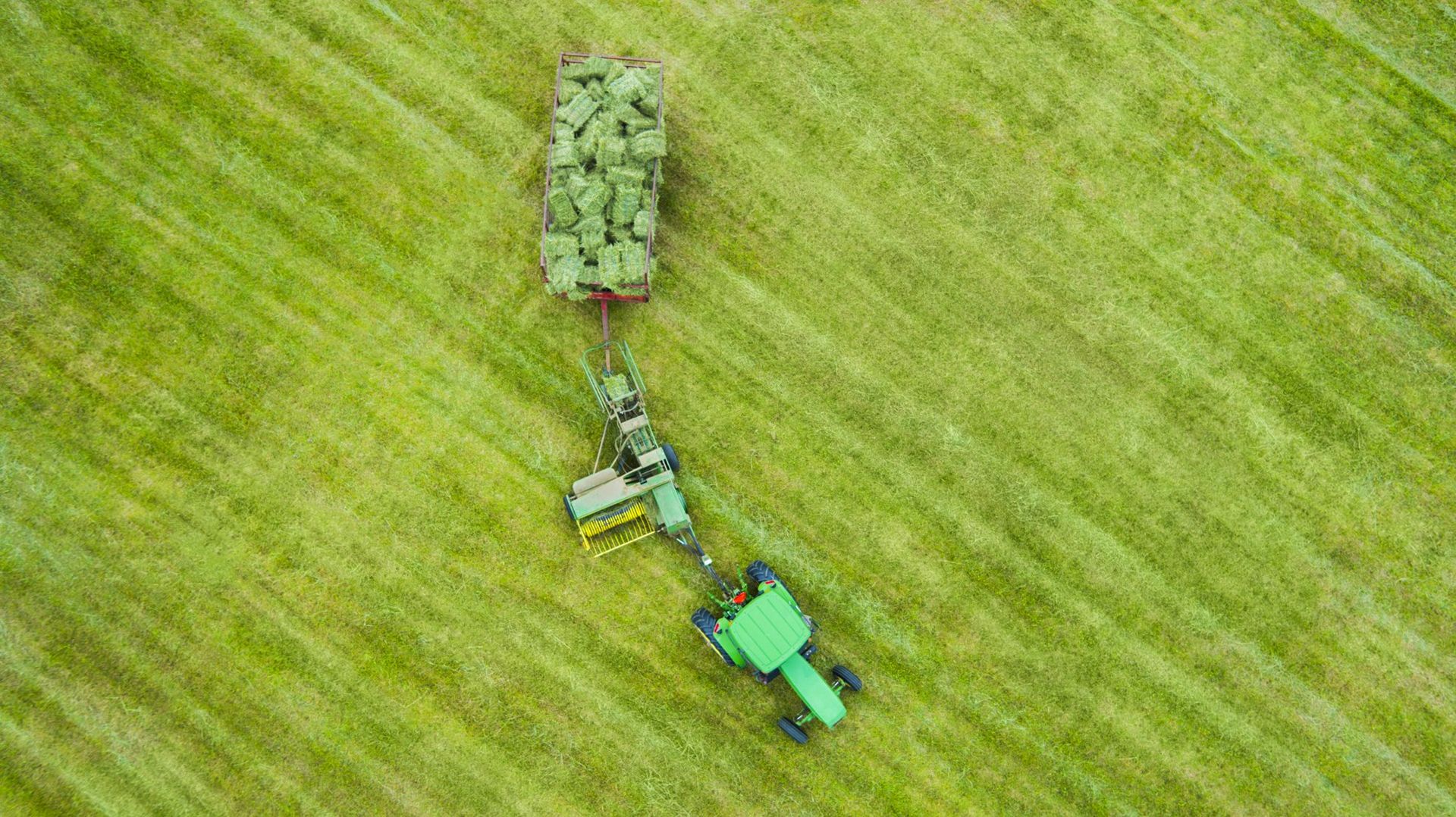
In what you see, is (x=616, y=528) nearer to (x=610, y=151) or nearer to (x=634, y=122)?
(x=610, y=151)

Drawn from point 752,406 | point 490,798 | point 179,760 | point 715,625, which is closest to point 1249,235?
point 752,406

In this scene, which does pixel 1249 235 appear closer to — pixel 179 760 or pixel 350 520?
pixel 350 520

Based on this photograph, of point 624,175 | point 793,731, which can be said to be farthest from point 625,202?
point 793,731

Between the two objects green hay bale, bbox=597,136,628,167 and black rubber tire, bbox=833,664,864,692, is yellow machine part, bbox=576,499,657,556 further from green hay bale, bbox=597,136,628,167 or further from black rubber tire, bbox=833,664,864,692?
green hay bale, bbox=597,136,628,167

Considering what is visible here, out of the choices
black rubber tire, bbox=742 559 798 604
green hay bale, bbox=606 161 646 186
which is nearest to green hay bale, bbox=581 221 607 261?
green hay bale, bbox=606 161 646 186

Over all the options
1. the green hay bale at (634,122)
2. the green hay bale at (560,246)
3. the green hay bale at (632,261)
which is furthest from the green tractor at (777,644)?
the green hay bale at (634,122)
